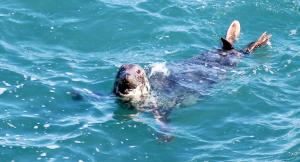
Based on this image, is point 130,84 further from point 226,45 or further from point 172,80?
point 226,45

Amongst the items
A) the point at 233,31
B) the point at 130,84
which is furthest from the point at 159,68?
the point at 233,31

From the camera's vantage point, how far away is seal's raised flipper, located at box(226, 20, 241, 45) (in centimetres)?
1650

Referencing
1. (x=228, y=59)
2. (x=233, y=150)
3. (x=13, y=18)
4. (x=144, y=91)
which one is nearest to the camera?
(x=233, y=150)

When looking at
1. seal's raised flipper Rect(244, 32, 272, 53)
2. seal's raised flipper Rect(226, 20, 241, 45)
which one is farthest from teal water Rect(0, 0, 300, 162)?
seal's raised flipper Rect(226, 20, 241, 45)

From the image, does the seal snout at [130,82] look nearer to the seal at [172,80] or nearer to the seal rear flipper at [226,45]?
the seal at [172,80]

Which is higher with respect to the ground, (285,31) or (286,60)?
(285,31)

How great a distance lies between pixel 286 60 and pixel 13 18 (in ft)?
24.0

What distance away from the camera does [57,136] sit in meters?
12.0

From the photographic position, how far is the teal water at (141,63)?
1178 cm

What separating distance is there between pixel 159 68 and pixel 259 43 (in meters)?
3.00

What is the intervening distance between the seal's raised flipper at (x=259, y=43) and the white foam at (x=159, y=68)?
241cm

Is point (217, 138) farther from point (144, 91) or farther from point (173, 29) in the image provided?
point (173, 29)

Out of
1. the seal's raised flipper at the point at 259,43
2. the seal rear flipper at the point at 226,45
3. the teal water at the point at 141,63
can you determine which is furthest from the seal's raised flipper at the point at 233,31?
the teal water at the point at 141,63

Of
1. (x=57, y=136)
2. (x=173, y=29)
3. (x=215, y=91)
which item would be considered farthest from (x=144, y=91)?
(x=173, y=29)
